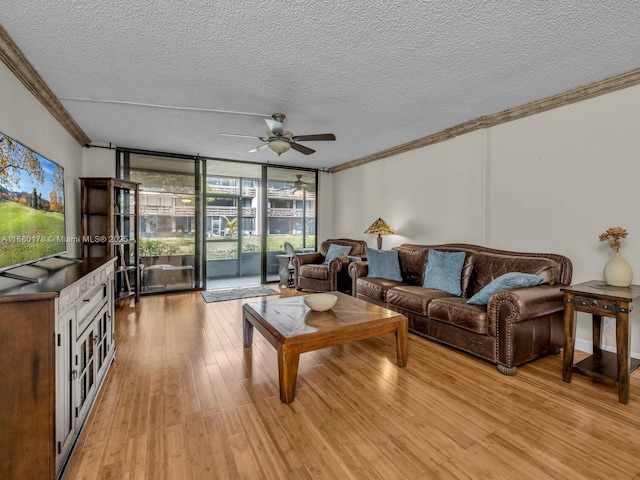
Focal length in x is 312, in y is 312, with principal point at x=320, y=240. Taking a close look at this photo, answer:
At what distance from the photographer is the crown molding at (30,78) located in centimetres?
217

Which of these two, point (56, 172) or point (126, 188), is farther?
point (126, 188)

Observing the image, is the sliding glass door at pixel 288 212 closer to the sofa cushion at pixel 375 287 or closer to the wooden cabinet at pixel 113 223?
the wooden cabinet at pixel 113 223

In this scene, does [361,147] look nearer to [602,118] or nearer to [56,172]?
[602,118]

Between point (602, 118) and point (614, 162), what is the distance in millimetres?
419

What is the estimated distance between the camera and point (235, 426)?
188cm

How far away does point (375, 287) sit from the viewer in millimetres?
3998

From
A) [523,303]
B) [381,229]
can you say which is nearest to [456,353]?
[523,303]

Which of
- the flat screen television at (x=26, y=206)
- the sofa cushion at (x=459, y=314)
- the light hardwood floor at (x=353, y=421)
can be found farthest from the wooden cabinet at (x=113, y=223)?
the sofa cushion at (x=459, y=314)

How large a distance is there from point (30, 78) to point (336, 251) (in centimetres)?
441

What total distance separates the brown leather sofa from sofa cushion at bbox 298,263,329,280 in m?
1.28

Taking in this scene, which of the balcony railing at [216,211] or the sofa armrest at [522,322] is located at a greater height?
the balcony railing at [216,211]

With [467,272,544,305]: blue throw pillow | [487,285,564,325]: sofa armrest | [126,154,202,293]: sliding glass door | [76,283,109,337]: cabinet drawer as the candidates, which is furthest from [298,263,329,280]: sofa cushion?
[76,283,109,337]: cabinet drawer

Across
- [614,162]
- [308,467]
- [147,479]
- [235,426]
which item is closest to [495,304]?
[614,162]

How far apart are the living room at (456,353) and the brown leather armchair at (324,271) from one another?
101 centimetres
